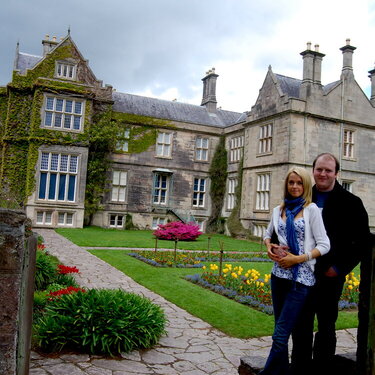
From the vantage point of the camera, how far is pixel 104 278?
32.5 feet

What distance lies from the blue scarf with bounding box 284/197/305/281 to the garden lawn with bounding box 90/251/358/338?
291cm

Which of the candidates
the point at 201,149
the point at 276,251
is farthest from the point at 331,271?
the point at 201,149

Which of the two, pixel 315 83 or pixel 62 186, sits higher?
pixel 315 83

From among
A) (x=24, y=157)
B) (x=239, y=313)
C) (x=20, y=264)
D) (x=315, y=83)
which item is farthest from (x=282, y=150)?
(x=20, y=264)

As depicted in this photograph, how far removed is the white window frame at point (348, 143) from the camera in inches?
965

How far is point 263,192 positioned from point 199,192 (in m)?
6.07

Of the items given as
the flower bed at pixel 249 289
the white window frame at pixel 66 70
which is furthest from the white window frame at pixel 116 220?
the flower bed at pixel 249 289

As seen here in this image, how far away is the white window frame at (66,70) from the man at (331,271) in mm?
23826

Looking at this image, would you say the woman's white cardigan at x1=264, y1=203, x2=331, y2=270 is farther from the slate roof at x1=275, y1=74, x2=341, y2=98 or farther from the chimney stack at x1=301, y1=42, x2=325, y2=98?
the slate roof at x1=275, y1=74, x2=341, y2=98

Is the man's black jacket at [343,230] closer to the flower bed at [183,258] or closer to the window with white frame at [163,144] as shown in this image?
the flower bed at [183,258]

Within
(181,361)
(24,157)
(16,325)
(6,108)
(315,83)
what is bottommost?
(181,361)

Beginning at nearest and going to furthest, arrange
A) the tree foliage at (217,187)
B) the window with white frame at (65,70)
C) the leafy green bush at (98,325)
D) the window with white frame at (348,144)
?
the leafy green bush at (98,325), the window with white frame at (348,144), the window with white frame at (65,70), the tree foliage at (217,187)

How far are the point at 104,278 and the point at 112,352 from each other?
4819 millimetres

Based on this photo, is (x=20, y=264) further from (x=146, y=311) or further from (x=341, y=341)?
(x=341, y=341)
